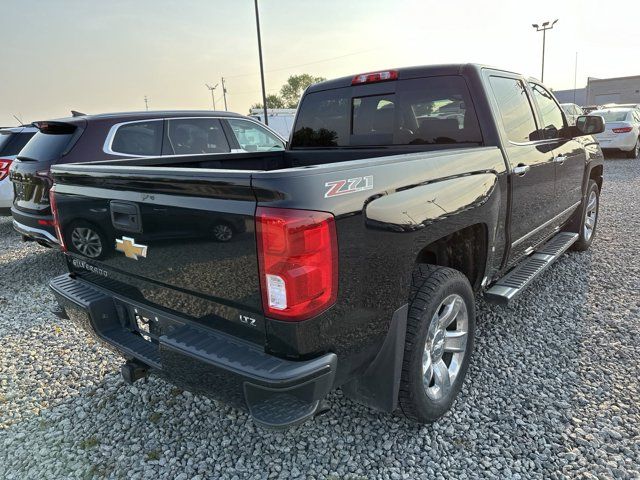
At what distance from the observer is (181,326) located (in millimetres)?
2141

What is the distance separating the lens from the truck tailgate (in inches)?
71.4

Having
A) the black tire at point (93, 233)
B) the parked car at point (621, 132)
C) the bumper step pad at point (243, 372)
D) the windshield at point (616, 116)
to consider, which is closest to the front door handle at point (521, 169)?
the bumper step pad at point (243, 372)

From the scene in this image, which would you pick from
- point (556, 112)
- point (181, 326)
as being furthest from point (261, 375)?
point (556, 112)

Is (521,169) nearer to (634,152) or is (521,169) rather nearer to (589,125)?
(589,125)

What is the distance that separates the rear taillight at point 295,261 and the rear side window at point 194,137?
452 centimetres

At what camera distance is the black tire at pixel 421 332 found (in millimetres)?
2273

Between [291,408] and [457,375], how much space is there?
4.35 feet

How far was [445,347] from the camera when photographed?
105 inches

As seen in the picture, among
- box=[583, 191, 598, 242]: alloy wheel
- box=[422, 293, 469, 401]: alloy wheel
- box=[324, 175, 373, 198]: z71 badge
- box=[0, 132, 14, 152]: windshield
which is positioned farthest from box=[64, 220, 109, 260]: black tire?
box=[0, 132, 14, 152]: windshield

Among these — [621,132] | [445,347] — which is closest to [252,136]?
[445,347]

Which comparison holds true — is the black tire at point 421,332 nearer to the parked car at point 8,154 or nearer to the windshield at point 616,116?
the parked car at point 8,154

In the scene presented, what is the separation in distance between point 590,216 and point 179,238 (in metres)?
5.41

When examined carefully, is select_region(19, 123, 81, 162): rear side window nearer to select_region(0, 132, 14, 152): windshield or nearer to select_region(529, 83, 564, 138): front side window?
select_region(0, 132, 14, 152): windshield

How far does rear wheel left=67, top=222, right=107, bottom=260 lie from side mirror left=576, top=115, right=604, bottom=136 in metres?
4.22
